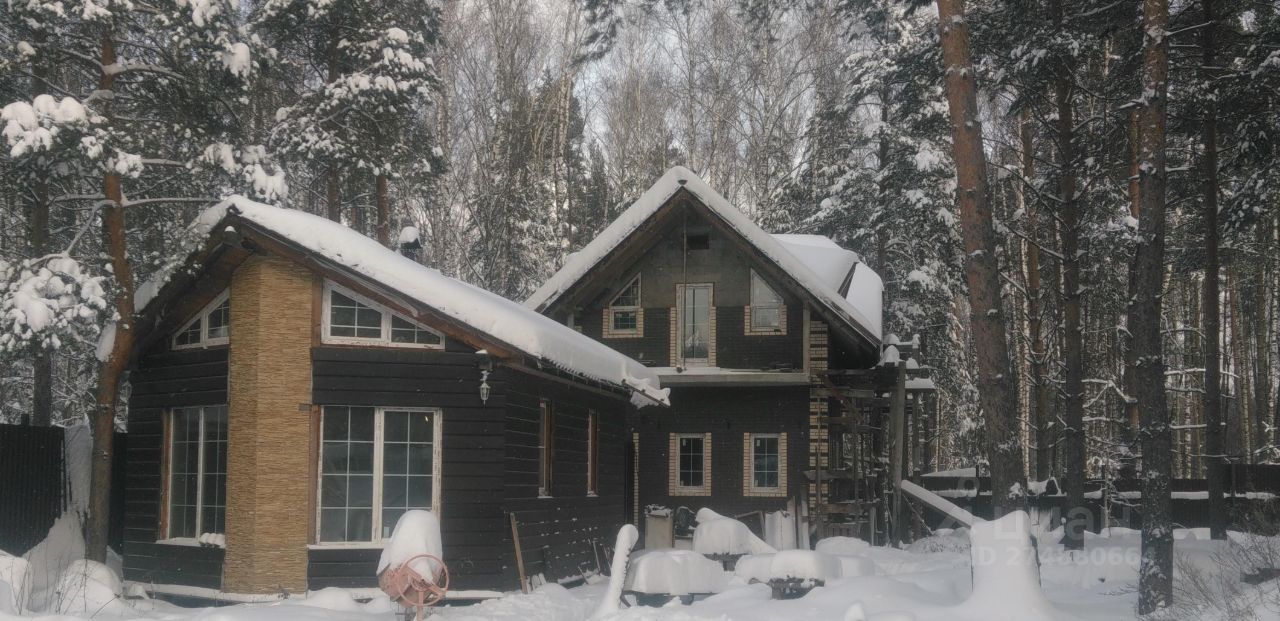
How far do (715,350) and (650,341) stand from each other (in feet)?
4.69

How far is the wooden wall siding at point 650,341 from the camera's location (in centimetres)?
2328

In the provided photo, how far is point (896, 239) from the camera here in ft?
101

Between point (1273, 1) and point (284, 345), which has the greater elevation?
point (1273, 1)

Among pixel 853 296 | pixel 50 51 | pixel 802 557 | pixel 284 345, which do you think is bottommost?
pixel 802 557

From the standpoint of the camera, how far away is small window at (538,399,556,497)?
1557cm

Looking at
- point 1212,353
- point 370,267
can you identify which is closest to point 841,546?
point 1212,353

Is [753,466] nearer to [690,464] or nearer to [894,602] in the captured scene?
[690,464]

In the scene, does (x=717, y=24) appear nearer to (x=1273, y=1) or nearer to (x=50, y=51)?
(x=1273, y=1)

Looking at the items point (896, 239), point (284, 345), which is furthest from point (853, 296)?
point (284, 345)

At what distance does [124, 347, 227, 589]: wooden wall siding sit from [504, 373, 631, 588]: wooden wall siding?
366 centimetres

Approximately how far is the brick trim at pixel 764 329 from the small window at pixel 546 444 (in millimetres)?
7668

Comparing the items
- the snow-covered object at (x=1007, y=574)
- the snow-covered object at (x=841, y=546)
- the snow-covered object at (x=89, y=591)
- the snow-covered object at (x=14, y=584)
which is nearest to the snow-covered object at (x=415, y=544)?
the snow-covered object at (x=14, y=584)

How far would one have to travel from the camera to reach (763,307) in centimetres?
2294

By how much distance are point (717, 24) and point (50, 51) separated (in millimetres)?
21688
